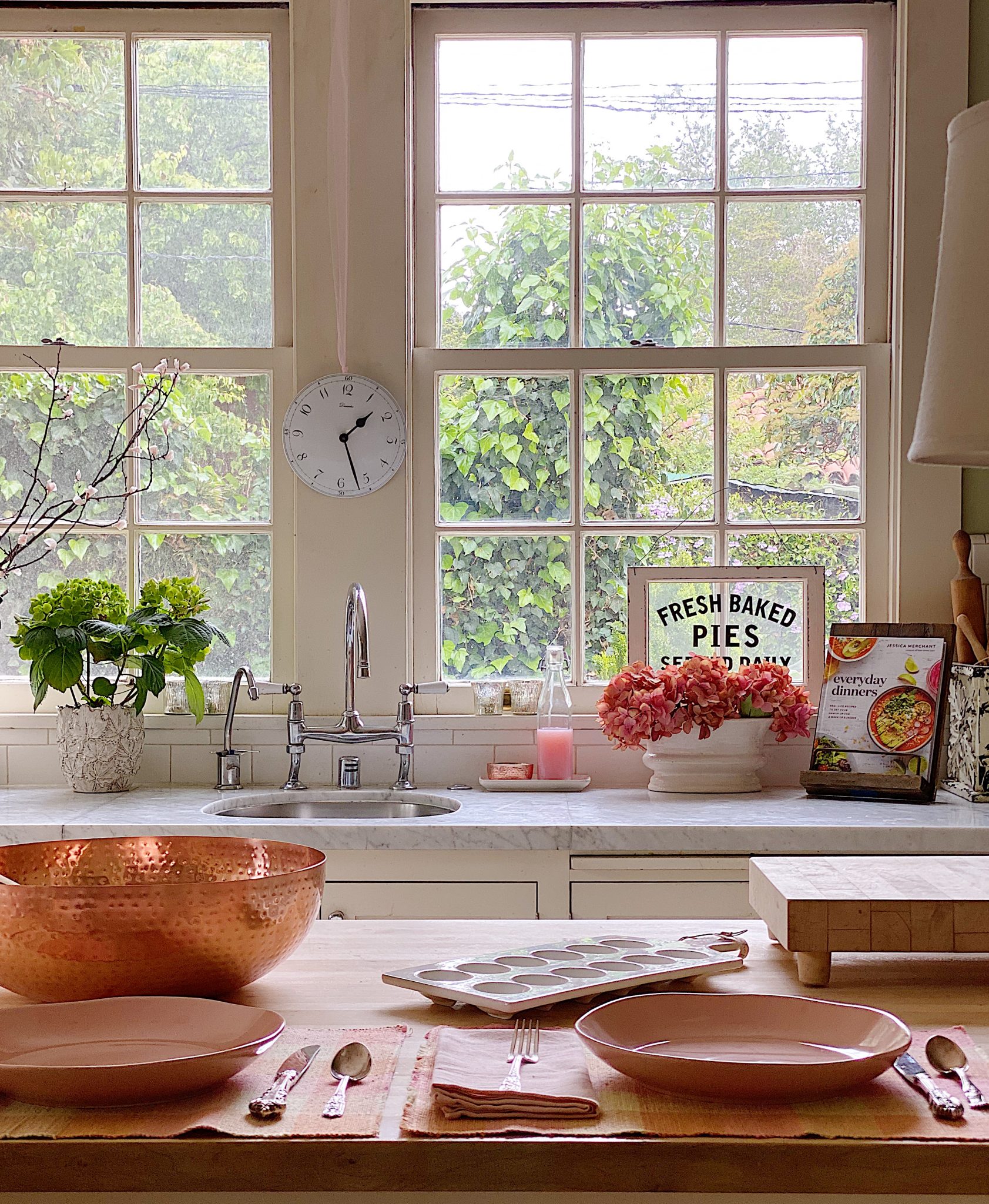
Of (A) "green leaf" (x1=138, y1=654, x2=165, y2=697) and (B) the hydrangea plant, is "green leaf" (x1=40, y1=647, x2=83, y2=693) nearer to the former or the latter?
(B) the hydrangea plant

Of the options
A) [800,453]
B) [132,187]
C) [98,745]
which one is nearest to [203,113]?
[132,187]

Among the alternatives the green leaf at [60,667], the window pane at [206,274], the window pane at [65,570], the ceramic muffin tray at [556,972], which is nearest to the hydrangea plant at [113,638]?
the green leaf at [60,667]

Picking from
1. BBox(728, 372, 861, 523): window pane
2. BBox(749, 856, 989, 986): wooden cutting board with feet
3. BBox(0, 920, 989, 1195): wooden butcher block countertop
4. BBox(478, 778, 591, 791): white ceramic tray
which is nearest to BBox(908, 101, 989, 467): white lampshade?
BBox(749, 856, 989, 986): wooden cutting board with feet

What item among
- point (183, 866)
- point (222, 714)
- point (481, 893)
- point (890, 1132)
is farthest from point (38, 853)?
point (222, 714)

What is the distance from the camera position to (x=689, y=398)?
3.22m

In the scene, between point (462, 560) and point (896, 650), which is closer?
point (896, 650)

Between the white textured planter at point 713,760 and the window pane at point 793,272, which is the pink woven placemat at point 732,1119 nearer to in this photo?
the white textured planter at point 713,760

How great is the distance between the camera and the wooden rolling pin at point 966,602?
2973 mm

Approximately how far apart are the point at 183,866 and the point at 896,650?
1.97m

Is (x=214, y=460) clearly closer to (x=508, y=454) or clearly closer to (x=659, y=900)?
(x=508, y=454)

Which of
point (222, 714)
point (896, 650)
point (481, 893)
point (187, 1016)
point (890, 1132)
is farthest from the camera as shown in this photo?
point (222, 714)

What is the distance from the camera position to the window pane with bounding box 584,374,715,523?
10.5ft

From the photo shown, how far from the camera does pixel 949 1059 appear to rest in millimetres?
1021

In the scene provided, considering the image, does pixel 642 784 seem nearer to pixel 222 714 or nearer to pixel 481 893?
pixel 481 893
